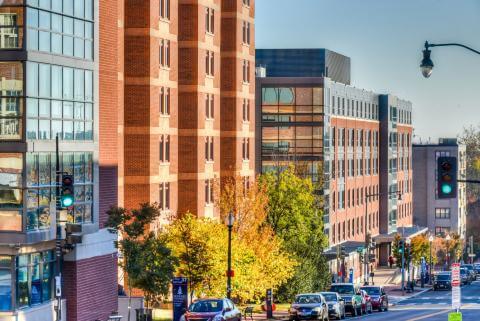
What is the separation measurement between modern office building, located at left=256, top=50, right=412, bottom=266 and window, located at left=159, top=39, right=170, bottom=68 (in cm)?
2687

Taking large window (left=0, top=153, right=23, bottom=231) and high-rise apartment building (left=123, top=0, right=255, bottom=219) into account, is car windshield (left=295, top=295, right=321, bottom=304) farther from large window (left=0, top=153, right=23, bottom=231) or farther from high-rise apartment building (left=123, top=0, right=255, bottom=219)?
large window (left=0, top=153, right=23, bottom=231)

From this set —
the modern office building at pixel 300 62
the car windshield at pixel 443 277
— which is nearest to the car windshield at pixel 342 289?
the car windshield at pixel 443 277

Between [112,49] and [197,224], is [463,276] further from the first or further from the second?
[112,49]

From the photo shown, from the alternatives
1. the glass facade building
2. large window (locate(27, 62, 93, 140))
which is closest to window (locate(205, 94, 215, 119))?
large window (locate(27, 62, 93, 140))

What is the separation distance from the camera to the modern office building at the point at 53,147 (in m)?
49.9

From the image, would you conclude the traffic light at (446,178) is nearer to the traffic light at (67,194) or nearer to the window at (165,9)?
the traffic light at (67,194)

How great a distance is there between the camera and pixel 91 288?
5622 cm

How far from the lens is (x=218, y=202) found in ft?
277

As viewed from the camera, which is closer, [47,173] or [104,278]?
[47,173]

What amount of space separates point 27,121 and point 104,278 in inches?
422

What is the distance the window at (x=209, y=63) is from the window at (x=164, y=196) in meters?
9.63

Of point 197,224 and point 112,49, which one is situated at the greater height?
point 112,49

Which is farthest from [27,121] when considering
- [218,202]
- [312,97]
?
[312,97]

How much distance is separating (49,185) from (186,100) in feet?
108
